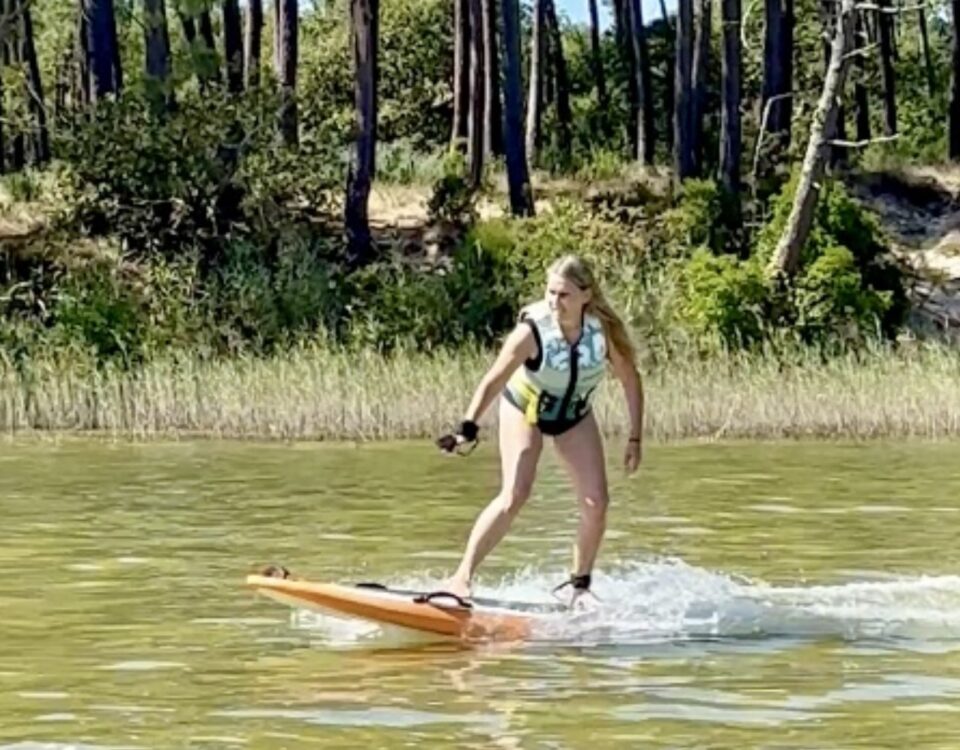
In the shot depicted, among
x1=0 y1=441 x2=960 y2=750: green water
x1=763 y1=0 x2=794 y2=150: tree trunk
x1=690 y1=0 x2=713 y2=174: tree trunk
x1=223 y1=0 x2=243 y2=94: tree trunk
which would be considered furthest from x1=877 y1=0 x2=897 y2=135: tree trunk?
x1=0 y1=441 x2=960 y2=750: green water

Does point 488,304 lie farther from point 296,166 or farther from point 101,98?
point 101,98

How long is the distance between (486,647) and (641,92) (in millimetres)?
33386

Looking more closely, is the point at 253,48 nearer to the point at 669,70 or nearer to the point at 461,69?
the point at 461,69

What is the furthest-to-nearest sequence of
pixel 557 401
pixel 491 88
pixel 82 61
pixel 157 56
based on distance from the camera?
pixel 82 61, pixel 491 88, pixel 157 56, pixel 557 401

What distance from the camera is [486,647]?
10.2 meters

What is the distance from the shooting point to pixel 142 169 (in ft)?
108

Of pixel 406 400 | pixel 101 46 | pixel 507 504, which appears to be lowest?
pixel 406 400

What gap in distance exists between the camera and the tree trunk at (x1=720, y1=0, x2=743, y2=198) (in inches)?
1454

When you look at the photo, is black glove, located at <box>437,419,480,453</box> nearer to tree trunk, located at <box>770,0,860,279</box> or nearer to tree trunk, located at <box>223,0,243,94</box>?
tree trunk, located at <box>770,0,860,279</box>

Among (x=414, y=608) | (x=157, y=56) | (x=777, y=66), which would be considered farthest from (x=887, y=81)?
(x=414, y=608)

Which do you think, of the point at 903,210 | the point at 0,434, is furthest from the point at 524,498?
the point at 903,210

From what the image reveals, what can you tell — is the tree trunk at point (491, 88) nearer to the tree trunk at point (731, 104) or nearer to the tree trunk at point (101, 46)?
the tree trunk at point (731, 104)

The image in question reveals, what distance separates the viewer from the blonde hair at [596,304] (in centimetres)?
1065

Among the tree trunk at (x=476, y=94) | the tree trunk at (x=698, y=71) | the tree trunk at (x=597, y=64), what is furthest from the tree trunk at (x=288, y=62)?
the tree trunk at (x=597, y=64)
